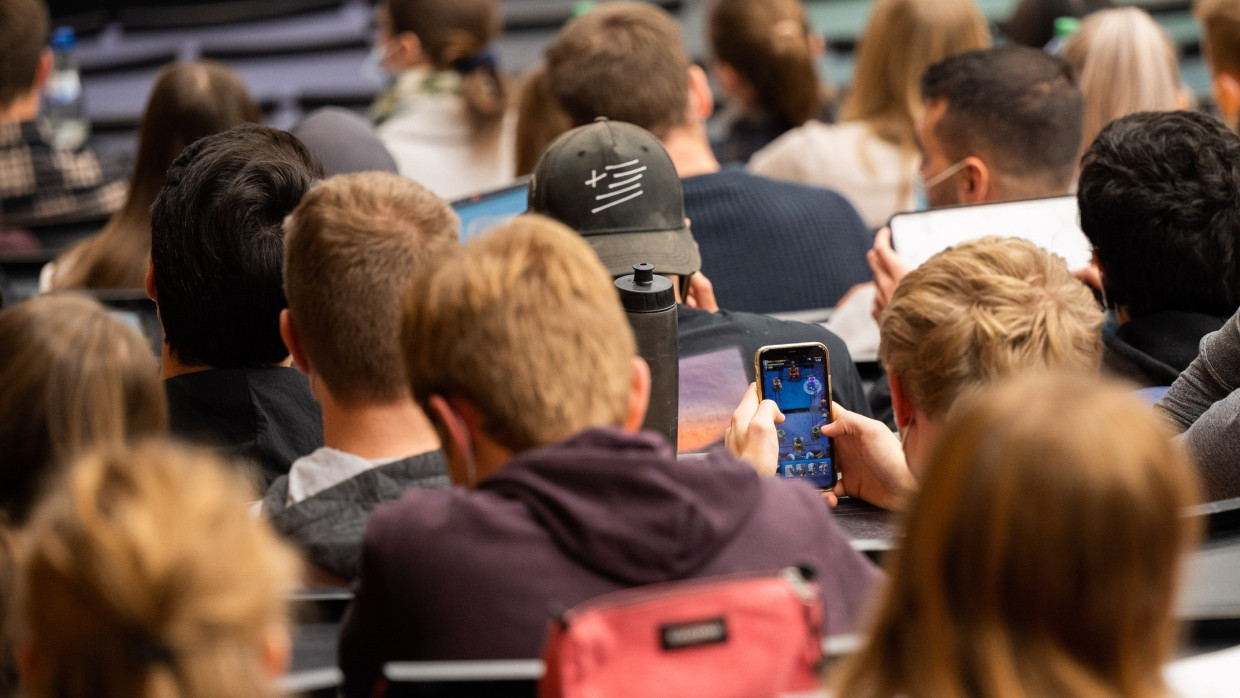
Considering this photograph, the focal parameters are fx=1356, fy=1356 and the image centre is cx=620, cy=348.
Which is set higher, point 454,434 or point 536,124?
point 454,434

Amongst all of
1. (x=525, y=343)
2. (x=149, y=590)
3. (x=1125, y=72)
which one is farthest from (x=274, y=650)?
(x=1125, y=72)

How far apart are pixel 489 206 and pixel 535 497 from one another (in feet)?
5.34

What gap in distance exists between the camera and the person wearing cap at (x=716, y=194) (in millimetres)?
3279

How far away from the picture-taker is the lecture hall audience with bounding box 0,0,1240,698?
111 centimetres

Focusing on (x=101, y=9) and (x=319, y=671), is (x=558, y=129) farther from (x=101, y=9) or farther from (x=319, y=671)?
(x=101, y=9)

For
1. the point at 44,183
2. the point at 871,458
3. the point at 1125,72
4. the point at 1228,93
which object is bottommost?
the point at 44,183

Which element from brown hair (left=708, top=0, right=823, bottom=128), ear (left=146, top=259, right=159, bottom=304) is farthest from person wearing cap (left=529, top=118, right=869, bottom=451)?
brown hair (left=708, top=0, right=823, bottom=128)

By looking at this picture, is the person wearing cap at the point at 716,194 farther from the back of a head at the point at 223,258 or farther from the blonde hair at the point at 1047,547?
the blonde hair at the point at 1047,547

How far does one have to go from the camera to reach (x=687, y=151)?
11.2 feet

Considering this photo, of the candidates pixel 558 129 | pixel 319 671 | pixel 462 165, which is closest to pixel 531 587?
pixel 319 671

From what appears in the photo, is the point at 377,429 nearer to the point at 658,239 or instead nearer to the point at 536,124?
the point at 658,239

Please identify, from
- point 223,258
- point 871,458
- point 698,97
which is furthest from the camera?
point 698,97

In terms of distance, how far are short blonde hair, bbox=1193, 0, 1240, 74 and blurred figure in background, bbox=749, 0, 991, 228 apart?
0.64m

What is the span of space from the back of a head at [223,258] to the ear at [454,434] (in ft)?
2.66
